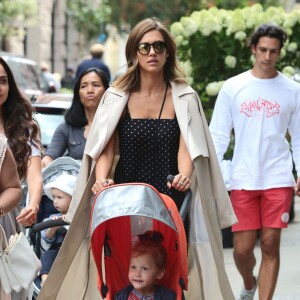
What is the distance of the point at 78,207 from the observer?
22.2 ft

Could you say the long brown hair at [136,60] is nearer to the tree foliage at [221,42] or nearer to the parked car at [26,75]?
the tree foliage at [221,42]

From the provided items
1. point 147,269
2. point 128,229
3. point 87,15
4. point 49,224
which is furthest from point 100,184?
point 87,15

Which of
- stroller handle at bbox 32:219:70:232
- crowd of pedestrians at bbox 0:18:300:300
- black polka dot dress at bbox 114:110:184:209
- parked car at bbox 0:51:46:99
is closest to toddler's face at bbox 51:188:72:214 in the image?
stroller handle at bbox 32:219:70:232

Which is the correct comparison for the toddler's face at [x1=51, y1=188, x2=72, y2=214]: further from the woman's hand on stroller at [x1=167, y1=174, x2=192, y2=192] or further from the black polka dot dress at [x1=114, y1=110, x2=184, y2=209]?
the woman's hand on stroller at [x1=167, y1=174, x2=192, y2=192]

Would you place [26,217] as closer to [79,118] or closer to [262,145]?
[262,145]

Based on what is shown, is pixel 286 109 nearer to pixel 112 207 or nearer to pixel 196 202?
pixel 196 202

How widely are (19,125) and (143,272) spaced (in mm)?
1529

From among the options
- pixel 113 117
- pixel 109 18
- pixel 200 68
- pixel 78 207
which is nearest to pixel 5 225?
pixel 78 207

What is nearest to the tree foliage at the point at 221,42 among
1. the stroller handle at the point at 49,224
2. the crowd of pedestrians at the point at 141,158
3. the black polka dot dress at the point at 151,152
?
the stroller handle at the point at 49,224

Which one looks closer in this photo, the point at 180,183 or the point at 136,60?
the point at 180,183

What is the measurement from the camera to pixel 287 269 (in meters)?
11.5

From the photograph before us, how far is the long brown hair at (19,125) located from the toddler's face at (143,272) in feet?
4.00

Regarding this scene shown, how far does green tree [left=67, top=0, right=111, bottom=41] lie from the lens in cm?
5672

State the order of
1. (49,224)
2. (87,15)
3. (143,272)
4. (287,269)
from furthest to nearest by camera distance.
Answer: (87,15) < (287,269) < (49,224) < (143,272)
